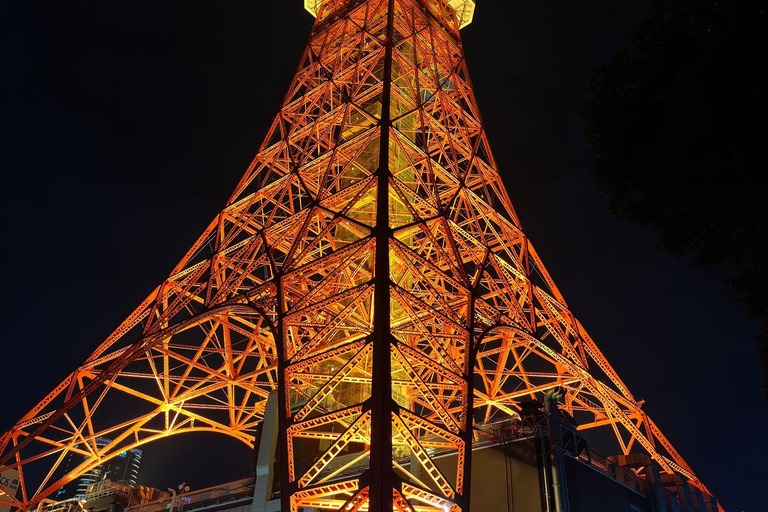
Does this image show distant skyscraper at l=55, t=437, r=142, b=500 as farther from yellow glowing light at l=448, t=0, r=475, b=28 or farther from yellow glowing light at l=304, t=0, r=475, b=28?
yellow glowing light at l=448, t=0, r=475, b=28

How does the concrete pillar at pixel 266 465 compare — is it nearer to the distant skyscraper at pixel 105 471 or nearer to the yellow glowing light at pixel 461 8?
the yellow glowing light at pixel 461 8

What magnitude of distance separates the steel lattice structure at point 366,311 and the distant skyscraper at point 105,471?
4441 inches

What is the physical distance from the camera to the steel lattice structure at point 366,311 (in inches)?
570

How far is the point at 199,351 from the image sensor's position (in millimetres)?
23016

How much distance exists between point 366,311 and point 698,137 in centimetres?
1482

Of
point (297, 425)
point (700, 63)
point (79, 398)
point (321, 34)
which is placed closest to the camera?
point (700, 63)

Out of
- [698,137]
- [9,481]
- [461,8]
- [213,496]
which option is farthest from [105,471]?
[698,137]

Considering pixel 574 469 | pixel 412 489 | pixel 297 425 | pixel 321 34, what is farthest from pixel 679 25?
pixel 321 34

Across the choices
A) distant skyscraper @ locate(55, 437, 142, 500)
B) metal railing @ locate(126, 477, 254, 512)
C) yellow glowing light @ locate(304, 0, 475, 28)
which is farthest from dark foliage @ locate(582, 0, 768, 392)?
distant skyscraper @ locate(55, 437, 142, 500)

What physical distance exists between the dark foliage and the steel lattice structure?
18.9 feet

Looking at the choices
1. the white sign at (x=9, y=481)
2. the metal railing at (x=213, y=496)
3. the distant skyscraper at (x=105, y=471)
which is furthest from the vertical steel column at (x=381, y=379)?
the distant skyscraper at (x=105, y=471)

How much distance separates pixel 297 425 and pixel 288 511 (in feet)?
6.20

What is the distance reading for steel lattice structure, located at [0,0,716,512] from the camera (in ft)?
47.5

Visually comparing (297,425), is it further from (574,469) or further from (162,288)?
(162,288)
